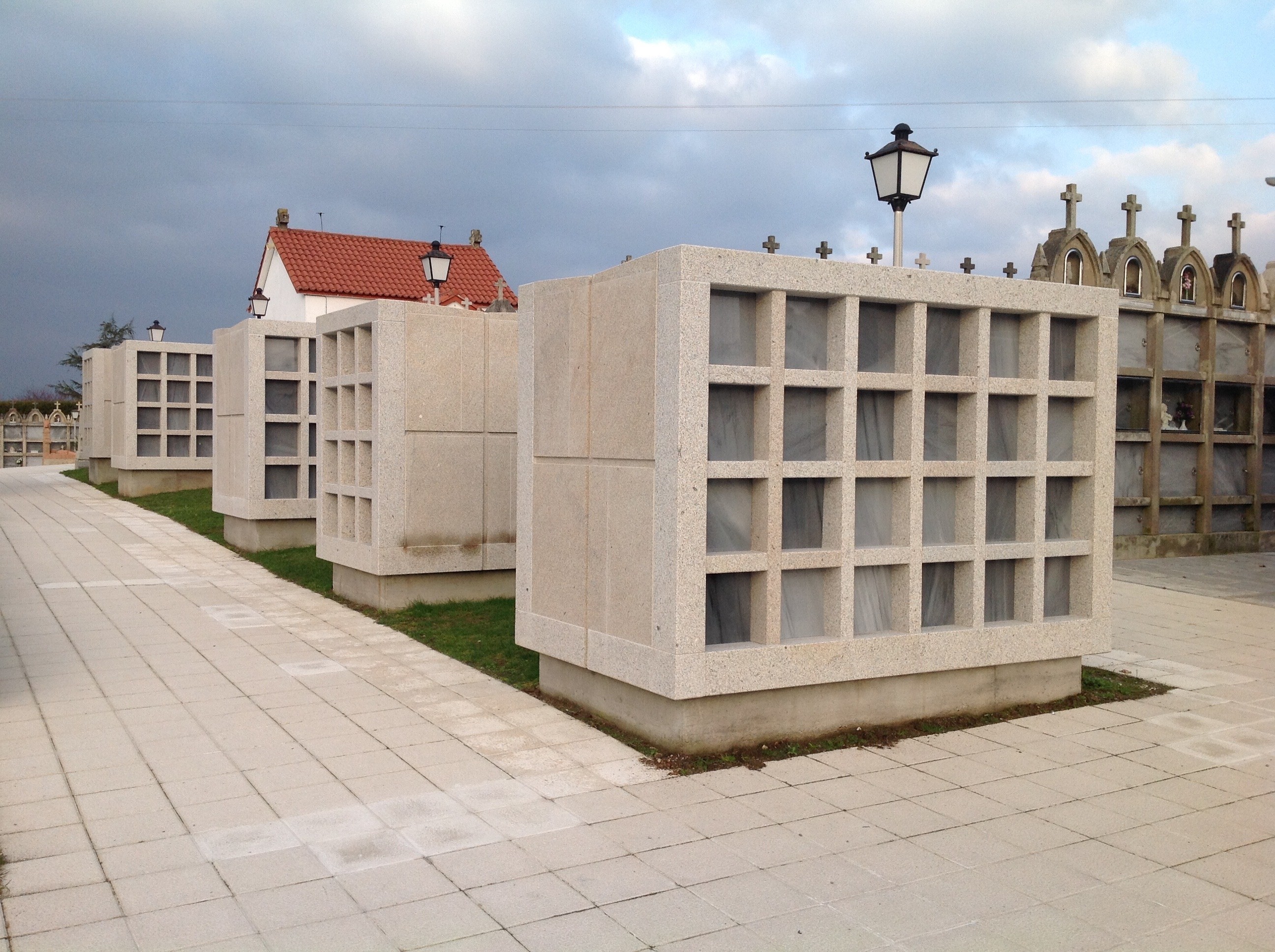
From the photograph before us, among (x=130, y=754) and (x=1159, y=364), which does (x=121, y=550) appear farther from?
(x=1159, y=364)

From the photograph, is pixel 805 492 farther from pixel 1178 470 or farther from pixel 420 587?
pixel 1178 470

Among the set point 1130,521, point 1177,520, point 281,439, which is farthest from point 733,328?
point 1177,520

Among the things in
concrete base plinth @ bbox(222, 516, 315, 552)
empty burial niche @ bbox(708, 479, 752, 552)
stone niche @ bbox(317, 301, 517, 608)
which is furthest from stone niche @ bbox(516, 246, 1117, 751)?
concrete base plinth @ bbox(222, 516, 315, 552)

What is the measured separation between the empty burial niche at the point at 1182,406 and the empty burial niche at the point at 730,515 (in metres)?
11.6

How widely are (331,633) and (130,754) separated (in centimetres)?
365

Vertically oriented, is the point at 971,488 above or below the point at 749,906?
above

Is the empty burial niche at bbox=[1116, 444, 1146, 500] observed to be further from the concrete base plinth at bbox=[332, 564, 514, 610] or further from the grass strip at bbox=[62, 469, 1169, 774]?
the concrete base plinth at bbox=[332, 564, 514, 610]

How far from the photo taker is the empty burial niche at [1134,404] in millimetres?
15391

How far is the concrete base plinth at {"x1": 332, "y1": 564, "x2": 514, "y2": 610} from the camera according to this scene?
1090 cm

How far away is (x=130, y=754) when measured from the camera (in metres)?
6.20

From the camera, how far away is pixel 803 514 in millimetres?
6629

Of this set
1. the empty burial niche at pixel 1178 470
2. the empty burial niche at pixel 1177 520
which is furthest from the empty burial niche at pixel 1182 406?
the empty burial niche at pixel 1177 520

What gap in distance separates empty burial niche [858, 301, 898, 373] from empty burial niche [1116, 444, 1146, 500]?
9.67m

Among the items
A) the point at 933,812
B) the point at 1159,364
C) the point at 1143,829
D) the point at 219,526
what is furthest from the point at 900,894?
the point at 219,526
